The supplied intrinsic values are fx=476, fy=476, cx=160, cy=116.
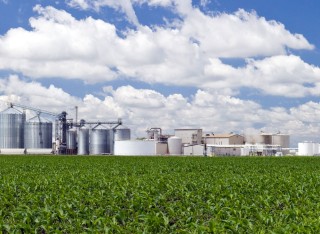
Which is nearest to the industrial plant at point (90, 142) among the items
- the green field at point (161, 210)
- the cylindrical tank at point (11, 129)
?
the cylindrical tank at point (11, 129)

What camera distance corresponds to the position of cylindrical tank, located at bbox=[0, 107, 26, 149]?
13000cm

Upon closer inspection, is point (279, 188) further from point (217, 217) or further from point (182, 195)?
point (217, 217)

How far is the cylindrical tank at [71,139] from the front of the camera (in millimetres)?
142087

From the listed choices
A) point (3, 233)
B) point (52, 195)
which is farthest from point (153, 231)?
point (52, 195)

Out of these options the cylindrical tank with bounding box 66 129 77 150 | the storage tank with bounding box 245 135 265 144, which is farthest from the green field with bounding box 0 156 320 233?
the storage tank with bounding box 245 135 265 144

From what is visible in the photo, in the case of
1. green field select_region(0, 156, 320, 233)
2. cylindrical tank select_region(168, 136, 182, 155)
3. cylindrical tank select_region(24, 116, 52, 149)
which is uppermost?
cylindrical tank select_region(24, 116, 52, 149)

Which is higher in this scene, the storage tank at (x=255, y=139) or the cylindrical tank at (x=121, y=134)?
the cylindrical tank at (x=121, y=134)

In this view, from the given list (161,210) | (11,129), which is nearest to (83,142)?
(11,129)

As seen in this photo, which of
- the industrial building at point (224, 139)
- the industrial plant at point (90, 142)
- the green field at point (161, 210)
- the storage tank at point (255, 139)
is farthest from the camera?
the storage tank at point (255, 139)

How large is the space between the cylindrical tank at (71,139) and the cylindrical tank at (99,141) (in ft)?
27.2

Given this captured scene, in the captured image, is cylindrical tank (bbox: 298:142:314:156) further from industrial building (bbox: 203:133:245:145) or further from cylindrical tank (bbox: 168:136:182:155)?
cylindrical tank (bbox: 168:136:182:155)

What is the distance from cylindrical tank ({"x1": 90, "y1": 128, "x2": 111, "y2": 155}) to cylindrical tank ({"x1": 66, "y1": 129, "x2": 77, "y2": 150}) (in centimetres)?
828

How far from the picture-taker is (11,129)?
131750mm

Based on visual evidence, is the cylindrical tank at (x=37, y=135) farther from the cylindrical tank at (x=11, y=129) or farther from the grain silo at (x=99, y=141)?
the grain silo at (x=99, y=141)
